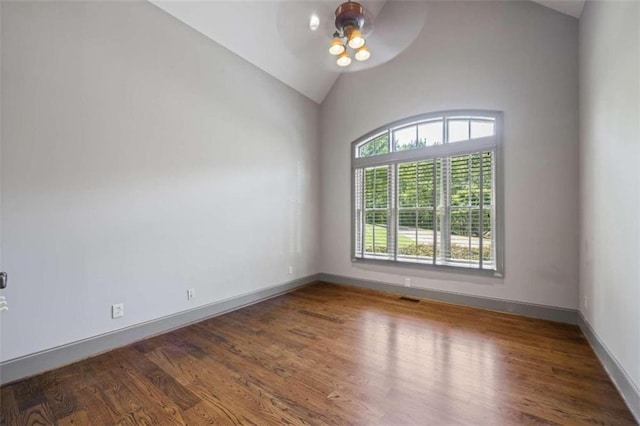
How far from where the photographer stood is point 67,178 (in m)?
2.26

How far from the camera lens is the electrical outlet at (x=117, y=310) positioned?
2502 millimetres

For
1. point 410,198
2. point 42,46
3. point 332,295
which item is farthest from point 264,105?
point 332,295

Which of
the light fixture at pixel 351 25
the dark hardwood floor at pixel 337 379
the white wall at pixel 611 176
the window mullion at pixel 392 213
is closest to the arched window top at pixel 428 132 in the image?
the window mullion at pixel 392 213

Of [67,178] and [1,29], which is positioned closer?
[1,29]

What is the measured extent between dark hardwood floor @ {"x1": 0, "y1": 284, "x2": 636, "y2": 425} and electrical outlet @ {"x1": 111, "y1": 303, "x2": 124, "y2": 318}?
313 millimetres

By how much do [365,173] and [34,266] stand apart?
4.05m

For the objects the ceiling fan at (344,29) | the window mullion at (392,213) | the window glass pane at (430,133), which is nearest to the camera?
the ceiling fan at (344,29)

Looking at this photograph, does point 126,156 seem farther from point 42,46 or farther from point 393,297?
point 393,297

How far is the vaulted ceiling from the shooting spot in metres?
3.02

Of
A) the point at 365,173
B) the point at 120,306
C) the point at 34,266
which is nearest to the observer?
the point at 34,266

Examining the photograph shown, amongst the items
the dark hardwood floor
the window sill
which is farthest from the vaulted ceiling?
the dark hardwood floor

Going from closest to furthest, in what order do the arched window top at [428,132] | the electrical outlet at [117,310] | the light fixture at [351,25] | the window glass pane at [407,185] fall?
the electrical outlet at [117,310], the light fixture at [351,25], the arched window top at [428,132], the window glass pane at [407,185]

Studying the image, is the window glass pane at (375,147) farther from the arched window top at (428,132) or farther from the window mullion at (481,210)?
the window mullion at (481,210)

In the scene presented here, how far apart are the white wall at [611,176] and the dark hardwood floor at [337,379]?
1.33 feet
